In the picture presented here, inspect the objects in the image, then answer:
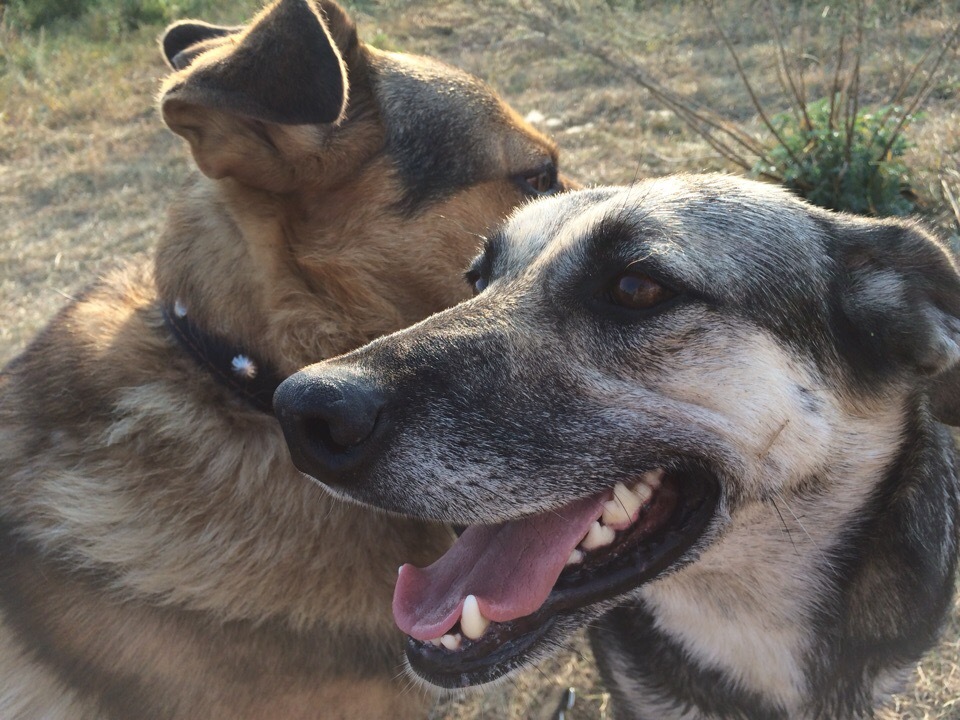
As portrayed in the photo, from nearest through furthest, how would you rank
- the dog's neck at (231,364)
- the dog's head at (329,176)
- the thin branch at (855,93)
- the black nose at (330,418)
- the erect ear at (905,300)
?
the black nose at (330,418) < the erect ear at (905,300) < the dog's head at (329,176) < the dog's neck at (231,364) < the thin branch at (855,93)

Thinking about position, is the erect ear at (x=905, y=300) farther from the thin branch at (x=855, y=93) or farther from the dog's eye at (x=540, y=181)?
the thin branch at (x=855, y=93)

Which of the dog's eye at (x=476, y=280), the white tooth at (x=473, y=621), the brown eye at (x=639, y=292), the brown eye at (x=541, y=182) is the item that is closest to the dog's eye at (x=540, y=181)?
the brown eye at (x=541, y=182)

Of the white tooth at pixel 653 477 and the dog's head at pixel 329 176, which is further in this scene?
the dog's head at pixel 329 176

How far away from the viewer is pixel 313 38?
2.28m

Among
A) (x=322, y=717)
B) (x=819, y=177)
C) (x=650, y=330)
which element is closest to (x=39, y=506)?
(x=322, y=717)

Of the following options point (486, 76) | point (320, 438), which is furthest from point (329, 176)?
point (486, 76)

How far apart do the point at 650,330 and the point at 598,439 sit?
31 centimetres

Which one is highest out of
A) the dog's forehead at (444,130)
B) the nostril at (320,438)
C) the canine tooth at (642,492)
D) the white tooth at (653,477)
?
the dog's forehead at (444,130)

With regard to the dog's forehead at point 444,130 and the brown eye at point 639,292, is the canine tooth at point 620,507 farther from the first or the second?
the dog's forehead at point 444,130

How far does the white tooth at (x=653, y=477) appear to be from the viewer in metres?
2.06

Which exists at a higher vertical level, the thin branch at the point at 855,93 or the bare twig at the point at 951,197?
the thin branch at the point at 855,93

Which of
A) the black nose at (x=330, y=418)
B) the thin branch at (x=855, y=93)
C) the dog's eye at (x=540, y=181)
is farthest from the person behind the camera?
the thin branch at (x=855, y=93)

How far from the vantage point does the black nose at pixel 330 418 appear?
1.77m

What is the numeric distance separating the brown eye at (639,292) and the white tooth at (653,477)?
1.36ft
